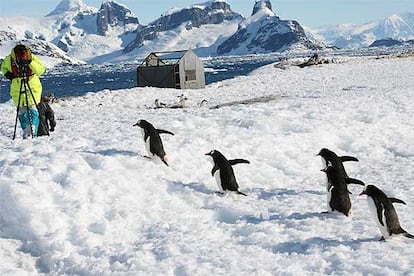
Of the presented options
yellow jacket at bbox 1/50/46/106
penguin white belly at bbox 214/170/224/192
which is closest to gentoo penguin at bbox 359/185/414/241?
penguin white belly at bbox 214/170/224/192

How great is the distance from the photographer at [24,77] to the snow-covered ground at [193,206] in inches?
34.3

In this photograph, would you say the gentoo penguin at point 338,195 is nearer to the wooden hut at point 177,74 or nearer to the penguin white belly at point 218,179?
the penguin white belly at point 218,179

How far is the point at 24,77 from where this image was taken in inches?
409

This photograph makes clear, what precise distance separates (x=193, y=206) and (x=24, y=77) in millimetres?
4788

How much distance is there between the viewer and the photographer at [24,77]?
10.2 metres

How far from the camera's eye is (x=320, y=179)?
10.0 meters

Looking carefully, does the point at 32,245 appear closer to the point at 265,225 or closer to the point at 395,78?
the point at 265,225

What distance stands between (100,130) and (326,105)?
700 centimetres

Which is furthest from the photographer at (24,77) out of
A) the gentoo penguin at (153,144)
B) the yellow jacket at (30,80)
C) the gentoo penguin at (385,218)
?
the gentoo penguin at (385,218)

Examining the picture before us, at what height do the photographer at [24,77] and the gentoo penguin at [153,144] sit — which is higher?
the photographer at [24,77]

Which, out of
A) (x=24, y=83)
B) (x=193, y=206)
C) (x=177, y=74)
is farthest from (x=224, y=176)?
(x=177, y=74)

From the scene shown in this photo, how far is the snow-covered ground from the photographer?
0.87 metres

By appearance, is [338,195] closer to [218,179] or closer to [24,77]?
[218,179]

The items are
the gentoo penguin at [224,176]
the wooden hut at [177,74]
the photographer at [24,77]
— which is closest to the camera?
the gentoo penguin at [224,176]
